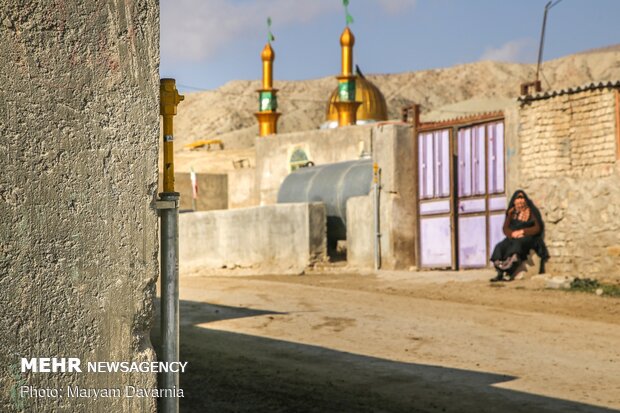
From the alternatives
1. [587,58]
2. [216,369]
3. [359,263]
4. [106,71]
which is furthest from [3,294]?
[587,58]

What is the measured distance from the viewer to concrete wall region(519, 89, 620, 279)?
13766 mm

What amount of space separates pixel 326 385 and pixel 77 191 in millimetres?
4490

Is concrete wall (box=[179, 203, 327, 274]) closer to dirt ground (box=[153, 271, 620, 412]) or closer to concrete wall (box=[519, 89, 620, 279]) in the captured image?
dirt ground (box=[153, 271, 620, 412])

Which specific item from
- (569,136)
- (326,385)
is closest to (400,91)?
(569,136)

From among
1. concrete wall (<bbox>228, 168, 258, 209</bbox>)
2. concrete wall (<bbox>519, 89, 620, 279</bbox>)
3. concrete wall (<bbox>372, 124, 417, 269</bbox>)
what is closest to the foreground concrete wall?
concrete wall (<bbox>519, 89, 620, 279</bbox>)

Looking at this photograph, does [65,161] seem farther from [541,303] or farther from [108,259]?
[541,303]

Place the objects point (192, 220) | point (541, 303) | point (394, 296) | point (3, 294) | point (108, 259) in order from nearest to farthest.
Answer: point (3, 294), point (108, 259), point (541, 303), point (394, 296), point (192, 220)

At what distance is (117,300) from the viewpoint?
289cm

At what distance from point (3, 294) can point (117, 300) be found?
13.6 inches

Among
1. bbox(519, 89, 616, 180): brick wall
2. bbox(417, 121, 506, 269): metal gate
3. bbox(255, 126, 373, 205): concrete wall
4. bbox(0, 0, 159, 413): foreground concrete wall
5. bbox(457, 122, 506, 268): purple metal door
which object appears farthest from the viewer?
bbox(255, 126, 373, 205): concrete wall

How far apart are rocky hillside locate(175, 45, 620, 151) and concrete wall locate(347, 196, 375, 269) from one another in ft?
187

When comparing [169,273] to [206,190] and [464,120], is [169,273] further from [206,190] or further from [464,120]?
[206,190]

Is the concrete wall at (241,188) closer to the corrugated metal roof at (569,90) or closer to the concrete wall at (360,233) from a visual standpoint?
the concrete wall at (360,233)

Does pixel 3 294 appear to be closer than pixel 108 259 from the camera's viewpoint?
Yes
